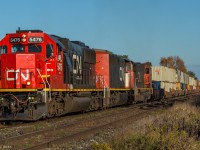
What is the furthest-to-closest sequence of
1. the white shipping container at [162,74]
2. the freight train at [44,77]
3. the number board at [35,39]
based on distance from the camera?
the white shipping container at [162,74]
the number board at [35,39]
the freight train at [44,77]

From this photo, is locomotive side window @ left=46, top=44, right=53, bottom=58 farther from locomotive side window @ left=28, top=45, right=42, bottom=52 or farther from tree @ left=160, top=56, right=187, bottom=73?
tree @ left=160, top=56, right=187, bottom=73

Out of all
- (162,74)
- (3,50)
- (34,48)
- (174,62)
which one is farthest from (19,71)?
(174,62)

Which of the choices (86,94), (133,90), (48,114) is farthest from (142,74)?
(48,114)

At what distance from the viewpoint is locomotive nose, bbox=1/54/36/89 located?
16734mm

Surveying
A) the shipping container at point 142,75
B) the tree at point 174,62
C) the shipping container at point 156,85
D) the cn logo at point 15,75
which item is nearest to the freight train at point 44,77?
the cn logo at point 15,75

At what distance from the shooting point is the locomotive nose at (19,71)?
54.9 ft

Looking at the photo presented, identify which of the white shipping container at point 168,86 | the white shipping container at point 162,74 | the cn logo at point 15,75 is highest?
the white shipping container at point 162,74

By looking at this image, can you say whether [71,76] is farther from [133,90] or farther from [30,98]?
[133,90]

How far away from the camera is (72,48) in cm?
2061

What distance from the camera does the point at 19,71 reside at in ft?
55.1

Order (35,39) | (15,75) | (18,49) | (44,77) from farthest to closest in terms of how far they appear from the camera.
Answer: (35,39) → (18,49) → (44,77) → (15,75)

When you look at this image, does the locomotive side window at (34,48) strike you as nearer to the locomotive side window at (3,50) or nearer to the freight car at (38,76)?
the freight car at (38,76)

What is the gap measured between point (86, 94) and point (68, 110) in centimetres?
310

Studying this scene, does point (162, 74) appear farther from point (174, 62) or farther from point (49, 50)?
point (174, 62)
